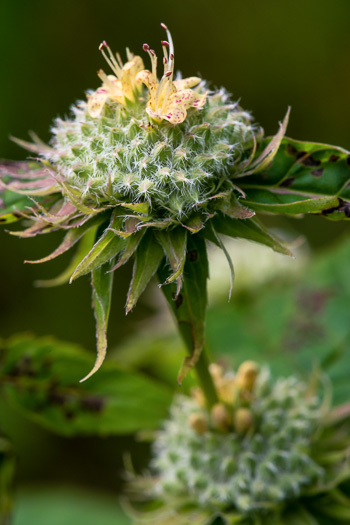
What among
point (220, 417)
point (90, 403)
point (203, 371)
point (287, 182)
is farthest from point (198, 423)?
point (287, 182)

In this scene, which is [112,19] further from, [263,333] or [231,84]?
[263,333]

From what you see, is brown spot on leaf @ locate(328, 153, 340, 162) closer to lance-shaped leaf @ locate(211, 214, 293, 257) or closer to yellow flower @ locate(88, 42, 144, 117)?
lance-shaped leaf @ locate(211, 214, 293, 257)

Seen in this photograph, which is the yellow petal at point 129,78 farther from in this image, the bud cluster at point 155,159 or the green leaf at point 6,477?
the green leaf at point 6,477

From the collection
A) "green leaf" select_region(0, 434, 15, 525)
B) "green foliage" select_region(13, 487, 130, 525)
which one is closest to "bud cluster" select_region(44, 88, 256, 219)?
"green leaf" select_region(0, 434, 15, 525)

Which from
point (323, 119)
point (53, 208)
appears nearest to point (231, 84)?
point (323, 119)

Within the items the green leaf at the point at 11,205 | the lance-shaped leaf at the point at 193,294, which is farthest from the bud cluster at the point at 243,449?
the green leaf at the point at 11,205
